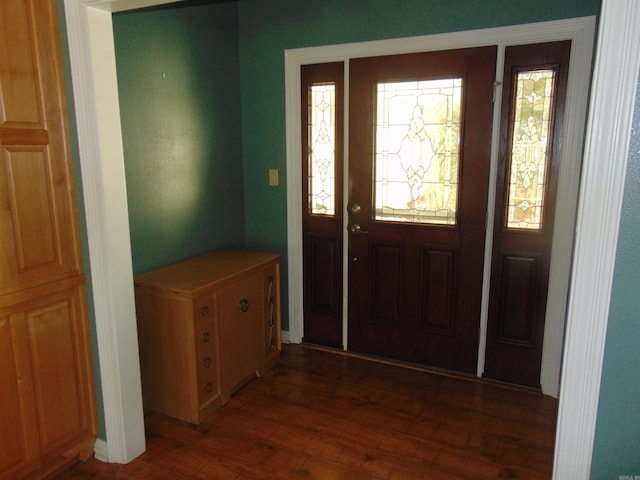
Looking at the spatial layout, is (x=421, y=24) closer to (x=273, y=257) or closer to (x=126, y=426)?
(x=273, y=257)

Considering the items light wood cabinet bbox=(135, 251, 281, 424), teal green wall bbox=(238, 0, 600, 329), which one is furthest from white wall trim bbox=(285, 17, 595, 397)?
light wood cabinet bbox=(135, 251, 281, 424)

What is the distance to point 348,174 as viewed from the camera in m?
3.17

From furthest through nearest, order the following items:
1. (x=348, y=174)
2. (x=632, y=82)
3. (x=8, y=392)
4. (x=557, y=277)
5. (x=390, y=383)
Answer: (x=348, y=174)
(x=390, y=383)
(x=557, y=277)
(x=8, y=392)
(x=632, y=82)

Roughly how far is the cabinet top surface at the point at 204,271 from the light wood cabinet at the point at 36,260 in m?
0.47

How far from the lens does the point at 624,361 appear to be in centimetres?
126

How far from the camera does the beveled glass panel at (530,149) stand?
8.56 feet

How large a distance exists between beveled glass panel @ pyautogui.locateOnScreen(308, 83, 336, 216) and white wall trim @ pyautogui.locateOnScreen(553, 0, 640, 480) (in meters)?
2.12

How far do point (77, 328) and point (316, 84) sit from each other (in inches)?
82.0

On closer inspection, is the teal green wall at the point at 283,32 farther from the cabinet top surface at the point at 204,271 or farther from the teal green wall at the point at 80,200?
the teal green wall at the point at 80,200

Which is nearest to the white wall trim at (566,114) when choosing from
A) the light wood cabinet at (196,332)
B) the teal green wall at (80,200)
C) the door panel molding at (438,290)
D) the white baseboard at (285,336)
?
the door panel molding at (438,290)

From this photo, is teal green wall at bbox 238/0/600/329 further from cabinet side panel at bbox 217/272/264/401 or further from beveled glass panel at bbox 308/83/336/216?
cabinet side panel at bbox 217/272/264/401

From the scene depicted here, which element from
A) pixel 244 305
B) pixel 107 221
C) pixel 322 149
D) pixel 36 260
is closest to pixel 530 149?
pixel 322 149

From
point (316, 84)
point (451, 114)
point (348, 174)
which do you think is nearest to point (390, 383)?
point (348, 174)

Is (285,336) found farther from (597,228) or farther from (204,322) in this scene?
(597,228)
